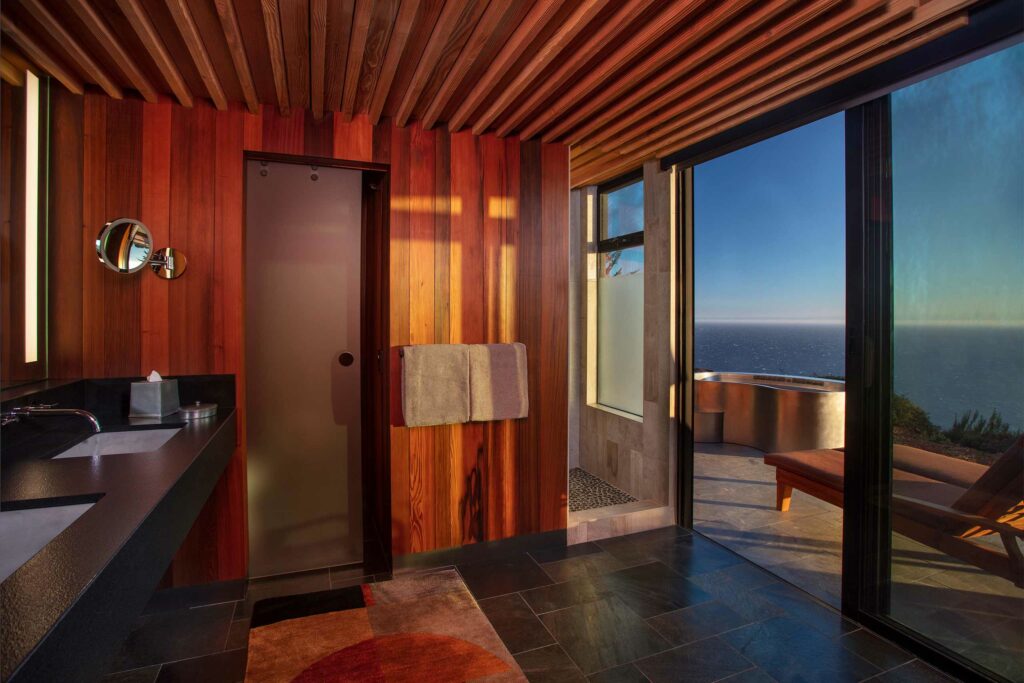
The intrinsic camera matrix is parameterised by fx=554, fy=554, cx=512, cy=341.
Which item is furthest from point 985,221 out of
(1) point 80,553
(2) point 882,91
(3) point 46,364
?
(3) point 46,364

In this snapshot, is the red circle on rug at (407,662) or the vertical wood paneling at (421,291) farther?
the vertical wood paneling at (421,291)

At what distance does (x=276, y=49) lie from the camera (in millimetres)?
1929

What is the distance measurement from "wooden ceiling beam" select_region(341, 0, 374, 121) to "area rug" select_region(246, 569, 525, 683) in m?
2.21

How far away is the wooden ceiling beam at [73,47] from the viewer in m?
1.66

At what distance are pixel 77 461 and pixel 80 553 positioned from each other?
0.76 m

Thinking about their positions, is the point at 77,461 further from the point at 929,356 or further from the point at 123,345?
the point at 929,356

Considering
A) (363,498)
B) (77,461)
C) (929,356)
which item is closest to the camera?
(77,461)

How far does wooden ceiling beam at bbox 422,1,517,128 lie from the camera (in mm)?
1781

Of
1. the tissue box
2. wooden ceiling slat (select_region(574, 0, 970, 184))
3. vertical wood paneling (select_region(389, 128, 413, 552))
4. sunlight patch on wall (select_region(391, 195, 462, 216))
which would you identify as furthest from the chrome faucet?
wooden ceiling slat (select_region(574, 0, 970, 184))

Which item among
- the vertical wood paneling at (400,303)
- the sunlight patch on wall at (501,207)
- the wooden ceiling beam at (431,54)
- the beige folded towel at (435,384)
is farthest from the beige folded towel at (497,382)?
the wooden ceiling beam at (431,54)

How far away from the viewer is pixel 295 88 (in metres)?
2.31

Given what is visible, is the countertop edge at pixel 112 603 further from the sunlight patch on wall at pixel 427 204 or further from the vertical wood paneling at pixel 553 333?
the vertical wood paneling at pixel 553 333

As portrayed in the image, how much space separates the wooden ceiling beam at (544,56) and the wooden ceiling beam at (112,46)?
1.40m

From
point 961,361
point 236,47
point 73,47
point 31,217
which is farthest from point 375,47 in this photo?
point 961,361
